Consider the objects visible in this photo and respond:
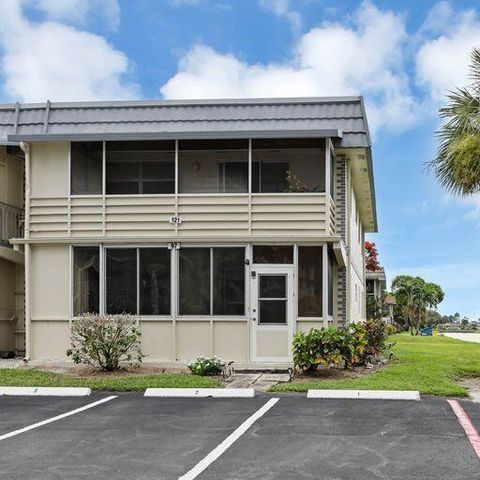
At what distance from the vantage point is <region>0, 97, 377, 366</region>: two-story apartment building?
16000 millimetres

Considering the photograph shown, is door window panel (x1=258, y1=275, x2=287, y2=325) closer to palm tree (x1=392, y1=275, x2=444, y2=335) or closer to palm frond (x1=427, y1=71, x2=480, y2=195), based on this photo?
palm frond (x1=427, y1=71, x2=480, y2=195)

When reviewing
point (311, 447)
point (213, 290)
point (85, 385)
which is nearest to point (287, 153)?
point (213, 290)

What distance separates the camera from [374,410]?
10367 mm

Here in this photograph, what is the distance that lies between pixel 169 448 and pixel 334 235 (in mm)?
9117

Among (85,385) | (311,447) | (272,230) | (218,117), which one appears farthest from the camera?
(218,117)

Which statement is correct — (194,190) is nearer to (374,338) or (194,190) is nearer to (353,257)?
(374,338)

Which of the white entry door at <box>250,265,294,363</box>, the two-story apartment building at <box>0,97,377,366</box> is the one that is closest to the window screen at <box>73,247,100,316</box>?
the two-story apartment building at <box>0,97,377,366</box>

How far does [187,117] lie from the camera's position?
17.5m

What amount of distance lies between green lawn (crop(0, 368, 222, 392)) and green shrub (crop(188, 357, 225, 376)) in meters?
0.32

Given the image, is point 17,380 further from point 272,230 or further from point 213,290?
point 272,230

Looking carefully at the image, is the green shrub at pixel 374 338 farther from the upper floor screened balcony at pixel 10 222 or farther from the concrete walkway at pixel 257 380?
the upper floor screened balcony at pixel 10 222

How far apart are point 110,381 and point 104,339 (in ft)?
5.87

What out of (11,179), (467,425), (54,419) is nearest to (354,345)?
(467,425)

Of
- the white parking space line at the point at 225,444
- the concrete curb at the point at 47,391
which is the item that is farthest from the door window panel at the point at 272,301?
the white parking space line at the point at 225,444
